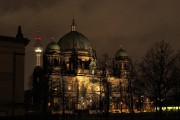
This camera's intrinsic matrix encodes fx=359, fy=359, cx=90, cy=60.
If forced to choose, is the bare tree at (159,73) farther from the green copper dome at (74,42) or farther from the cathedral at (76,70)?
the green copper dome at (74,42)

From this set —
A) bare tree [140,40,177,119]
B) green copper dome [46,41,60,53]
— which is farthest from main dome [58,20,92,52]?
bare tree [140,40,177,119]

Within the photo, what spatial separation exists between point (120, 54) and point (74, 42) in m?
20.7

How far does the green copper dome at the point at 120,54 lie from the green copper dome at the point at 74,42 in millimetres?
12252

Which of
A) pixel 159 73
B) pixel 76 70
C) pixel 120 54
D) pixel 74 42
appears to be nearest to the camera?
pixel 159 73

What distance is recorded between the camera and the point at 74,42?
457 ft

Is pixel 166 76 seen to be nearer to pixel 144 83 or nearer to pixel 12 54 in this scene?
pixel 144 83

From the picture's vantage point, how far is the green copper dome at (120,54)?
475 feet

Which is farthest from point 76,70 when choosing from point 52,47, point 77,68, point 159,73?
point 159,73

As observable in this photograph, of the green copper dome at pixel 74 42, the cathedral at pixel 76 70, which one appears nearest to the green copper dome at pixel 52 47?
the cathedral at pixel 76 70

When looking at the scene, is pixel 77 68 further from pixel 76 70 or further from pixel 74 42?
pixel 74 42

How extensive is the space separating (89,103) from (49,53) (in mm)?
24530

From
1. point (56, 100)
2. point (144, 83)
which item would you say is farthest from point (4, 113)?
point (56, 100)

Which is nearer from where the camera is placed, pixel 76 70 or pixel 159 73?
pixel 159 73

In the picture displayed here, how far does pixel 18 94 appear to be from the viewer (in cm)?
4891
